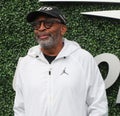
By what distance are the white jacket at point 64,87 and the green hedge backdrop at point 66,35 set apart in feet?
3.14

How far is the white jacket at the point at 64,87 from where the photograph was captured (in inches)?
107

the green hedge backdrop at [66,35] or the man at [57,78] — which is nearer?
the man at [57,78]

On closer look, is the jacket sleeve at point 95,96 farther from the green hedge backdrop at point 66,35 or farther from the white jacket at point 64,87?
the green hedge backdrop at point 66,35

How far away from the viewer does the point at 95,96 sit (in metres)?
2.75

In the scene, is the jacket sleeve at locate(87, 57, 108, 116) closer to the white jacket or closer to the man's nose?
the white jacket

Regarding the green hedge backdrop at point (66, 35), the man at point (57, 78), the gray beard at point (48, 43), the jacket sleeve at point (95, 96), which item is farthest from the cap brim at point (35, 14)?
the green hedge backdrop at point (66, 35)

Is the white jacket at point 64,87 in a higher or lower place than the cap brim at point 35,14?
lower

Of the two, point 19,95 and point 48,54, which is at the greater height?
point 48,54

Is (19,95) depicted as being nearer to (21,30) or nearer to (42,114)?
(42,114)

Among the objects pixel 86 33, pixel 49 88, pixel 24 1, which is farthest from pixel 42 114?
pixel 24 1

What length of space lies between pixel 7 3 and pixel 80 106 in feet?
5.43

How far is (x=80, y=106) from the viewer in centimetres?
275

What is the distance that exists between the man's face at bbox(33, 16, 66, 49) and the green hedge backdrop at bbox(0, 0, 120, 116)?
101 centimetres

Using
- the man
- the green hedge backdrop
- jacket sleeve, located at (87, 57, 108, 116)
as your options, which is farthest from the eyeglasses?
the green hedge backdrop
